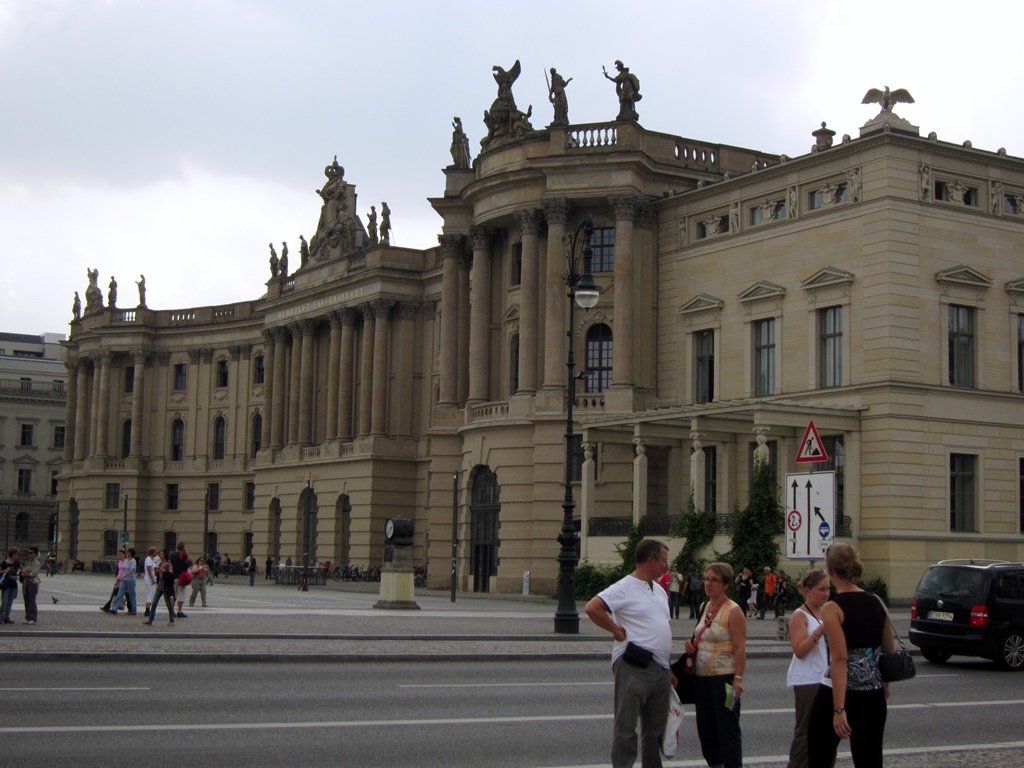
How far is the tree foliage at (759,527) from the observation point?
4509 cm

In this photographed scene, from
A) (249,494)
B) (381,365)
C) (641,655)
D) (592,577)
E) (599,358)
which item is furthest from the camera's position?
(249,494)

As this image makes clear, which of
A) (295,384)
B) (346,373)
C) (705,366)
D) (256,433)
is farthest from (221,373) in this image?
(705,366)

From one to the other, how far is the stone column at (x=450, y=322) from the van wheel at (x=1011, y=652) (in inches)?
1614

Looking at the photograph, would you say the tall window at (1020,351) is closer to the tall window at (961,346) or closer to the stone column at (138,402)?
the tall window at (961,346)

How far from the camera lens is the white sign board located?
22.1 metres

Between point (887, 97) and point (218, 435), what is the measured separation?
65.0m

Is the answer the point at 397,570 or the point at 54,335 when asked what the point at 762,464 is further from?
the point at 54,335

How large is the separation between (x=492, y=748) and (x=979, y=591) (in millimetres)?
13830

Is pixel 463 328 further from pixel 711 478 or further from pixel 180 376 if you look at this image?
pixel 180 376

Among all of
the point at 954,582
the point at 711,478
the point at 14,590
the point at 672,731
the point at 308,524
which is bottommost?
the point at 14,590

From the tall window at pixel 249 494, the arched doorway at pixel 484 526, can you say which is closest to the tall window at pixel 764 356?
the arched doorway at pixel 484 526

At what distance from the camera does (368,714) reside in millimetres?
16516

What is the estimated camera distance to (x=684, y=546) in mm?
47500

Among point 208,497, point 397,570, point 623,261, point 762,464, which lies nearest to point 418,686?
point 397,570
